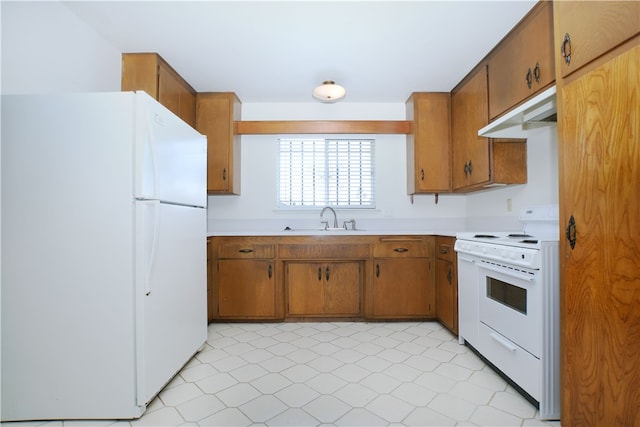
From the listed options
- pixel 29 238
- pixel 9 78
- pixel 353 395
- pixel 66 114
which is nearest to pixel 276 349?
pixel 353 395

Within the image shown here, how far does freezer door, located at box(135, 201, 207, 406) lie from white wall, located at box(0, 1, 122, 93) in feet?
3.45

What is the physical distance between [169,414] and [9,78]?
1.95 metres

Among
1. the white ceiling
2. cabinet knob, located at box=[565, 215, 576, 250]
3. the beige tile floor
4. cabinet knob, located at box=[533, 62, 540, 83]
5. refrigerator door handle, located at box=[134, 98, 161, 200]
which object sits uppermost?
the white ceiling

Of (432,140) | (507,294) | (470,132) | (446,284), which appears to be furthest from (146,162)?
(432,140)

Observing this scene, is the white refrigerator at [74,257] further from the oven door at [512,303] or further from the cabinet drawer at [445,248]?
the cabinet drawer at [445,248]

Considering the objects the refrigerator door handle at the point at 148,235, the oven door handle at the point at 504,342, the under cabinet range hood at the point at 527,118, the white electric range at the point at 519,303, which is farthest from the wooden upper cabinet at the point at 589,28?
the refrigerator door handle at the point at 148,235

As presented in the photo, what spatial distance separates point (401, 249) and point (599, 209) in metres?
1.80

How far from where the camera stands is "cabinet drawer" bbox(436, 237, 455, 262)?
260 centimetres

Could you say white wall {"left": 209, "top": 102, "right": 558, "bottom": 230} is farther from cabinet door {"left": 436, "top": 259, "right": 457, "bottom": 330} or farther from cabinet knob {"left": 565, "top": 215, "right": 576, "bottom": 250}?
cabinet knob {"left": 565, "top": 215, "right": 576, "bottom": 250}

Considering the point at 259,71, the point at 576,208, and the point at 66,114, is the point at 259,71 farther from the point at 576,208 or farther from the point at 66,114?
the point at 576,208

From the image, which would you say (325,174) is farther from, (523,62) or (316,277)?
(523,62)

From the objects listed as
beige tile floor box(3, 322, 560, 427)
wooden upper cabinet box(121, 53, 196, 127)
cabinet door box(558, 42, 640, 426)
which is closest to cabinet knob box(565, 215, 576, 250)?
cabinet door box(558, 42, 640, 426)

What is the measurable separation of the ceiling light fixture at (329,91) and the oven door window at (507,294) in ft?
6.44

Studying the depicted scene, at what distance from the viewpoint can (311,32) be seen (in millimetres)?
2146
